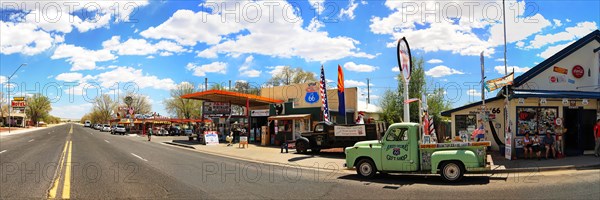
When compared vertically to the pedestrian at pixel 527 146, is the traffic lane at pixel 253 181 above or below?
below

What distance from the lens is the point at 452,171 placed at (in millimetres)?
11445

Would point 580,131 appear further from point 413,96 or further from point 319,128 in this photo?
point 413,96

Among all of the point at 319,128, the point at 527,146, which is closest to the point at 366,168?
the point at 527,146

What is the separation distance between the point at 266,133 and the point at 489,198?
2311cm

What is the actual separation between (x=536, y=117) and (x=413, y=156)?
8.71 meters

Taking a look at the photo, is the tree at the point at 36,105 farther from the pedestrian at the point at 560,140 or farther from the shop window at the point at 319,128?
the pedestrian at the point at 560,140

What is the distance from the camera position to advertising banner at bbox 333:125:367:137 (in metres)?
20.7

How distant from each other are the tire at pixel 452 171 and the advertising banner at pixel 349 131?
9184 millimetres

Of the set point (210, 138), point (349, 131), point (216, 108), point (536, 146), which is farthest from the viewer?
point (216, 108)

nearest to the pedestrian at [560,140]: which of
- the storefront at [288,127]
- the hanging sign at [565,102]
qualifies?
the hanging sign at [565,102]

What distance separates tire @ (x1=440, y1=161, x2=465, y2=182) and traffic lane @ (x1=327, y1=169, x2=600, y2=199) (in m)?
0.23

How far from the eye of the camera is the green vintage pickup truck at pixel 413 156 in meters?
11.3

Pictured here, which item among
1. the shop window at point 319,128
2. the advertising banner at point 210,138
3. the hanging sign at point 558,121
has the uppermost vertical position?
the hanging sign at point 558,121

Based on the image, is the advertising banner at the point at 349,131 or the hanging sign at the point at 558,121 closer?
the hanging sign at the point at 558,121
